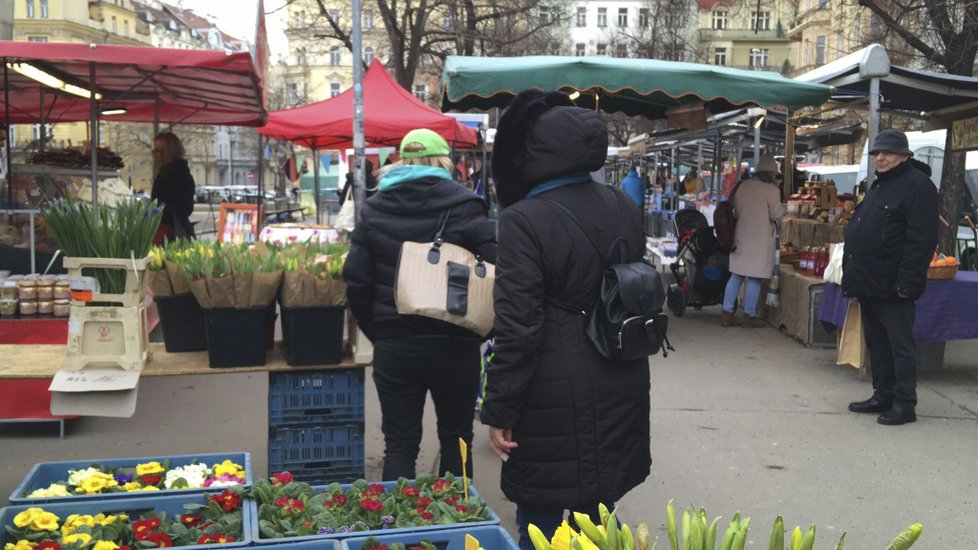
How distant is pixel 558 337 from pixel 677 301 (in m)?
8.36

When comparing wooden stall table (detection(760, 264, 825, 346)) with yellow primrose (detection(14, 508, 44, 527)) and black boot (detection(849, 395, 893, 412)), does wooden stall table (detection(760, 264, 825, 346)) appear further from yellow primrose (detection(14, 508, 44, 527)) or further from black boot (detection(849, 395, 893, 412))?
yellow primrose (detection(14, 508, 44, 527))

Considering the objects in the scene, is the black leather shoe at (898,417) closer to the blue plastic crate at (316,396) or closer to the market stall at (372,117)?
the blue plastic crate at (316,396)

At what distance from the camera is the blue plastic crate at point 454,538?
9.02 ft

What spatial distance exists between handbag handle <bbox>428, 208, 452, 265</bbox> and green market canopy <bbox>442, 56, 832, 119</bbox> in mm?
5091

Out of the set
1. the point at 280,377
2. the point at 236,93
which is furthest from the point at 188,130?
the point at 280,377

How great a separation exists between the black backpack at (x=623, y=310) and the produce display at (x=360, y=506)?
2.33 ft

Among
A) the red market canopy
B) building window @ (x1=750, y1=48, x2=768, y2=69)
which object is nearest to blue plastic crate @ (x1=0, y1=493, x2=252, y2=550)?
the red market canopy

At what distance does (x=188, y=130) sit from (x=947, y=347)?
2378 inches

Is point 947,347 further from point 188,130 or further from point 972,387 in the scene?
point 188,130

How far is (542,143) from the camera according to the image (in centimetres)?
306

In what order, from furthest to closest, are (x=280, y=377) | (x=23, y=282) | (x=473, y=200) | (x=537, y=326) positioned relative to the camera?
A: (x=23, y=282), (x=280, y=377), (x=473, y=200), (x=537, y=326)

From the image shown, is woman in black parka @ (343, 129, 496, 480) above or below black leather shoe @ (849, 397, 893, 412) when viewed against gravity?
above

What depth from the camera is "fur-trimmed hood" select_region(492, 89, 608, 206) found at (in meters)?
3.02

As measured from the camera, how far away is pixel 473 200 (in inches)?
154
